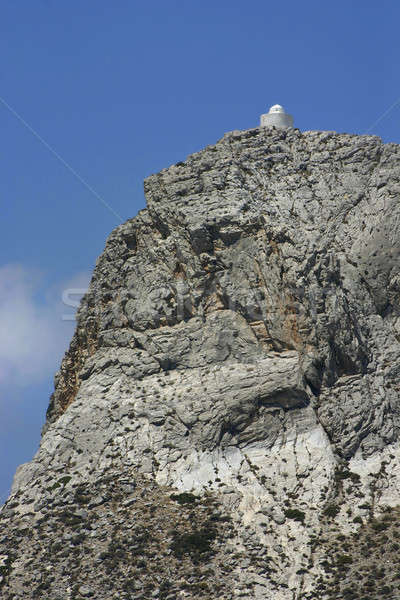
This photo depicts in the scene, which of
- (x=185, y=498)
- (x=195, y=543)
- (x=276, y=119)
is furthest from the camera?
(x=276, y=119)

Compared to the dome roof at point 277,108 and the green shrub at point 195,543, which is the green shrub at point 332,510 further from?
the dome roof at point 277,108

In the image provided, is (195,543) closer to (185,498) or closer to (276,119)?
(185,498)

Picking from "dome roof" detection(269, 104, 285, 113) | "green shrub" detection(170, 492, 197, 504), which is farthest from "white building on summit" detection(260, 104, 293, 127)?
"green shrub" detection(170, 492, 197, 504)

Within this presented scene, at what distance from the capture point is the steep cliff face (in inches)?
2955

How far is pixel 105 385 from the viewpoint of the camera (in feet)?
287

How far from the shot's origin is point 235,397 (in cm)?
8281

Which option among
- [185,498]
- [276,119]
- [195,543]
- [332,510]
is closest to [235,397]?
[185,498]

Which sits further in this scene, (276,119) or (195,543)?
(276,119)

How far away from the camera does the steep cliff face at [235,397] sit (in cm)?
7506

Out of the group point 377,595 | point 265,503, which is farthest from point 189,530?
point 377,595

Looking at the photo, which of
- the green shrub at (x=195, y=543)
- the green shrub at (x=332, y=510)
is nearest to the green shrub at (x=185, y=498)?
the green shrub at (x=195, y=543)


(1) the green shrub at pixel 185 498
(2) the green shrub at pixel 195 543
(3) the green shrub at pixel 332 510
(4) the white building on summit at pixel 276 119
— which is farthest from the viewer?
(4) the white building on summit at pixel 276 119

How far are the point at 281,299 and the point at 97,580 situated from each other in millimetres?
23554

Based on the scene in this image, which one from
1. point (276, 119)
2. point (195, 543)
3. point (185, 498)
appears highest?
point (276, 119)
